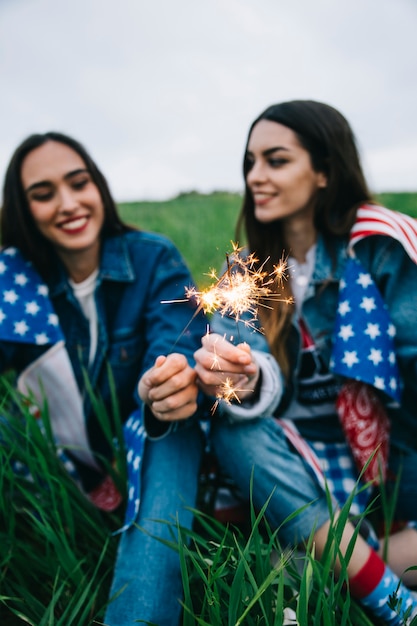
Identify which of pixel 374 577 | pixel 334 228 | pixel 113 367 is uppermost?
pixel 334 228

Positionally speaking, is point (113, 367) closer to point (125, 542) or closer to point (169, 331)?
point (169, 331)

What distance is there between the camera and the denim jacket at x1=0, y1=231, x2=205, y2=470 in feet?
6.28

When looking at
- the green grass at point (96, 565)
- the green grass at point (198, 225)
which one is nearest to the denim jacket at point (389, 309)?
the green grass at point (96, 565)

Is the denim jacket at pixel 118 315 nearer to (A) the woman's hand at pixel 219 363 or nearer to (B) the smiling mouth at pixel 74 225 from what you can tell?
(B) the smiling mouth at pixel 74 225

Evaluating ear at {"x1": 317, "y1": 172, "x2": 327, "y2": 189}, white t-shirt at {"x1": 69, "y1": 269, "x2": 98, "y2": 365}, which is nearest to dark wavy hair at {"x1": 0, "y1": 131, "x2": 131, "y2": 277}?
white t-shirt at {"x1": 69, "y1": 269, "x2": 98, "y2": 365}

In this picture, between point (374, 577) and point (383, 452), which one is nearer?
point (374, 577)

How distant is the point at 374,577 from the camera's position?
4.05ft

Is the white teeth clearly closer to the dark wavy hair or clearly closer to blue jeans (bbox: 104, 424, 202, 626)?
the dark wavy hair

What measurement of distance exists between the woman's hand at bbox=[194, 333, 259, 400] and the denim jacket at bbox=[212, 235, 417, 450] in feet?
0.44

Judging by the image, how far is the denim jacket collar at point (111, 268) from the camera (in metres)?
1.93

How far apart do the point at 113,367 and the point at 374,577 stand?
3.52 feet

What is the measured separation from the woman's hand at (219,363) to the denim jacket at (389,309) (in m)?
0.14

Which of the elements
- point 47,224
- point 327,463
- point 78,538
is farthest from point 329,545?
point 47,224

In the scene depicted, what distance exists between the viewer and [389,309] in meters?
1.56
